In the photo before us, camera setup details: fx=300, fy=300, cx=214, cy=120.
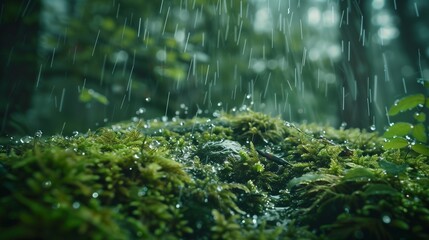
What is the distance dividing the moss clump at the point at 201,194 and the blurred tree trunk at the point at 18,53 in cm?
423

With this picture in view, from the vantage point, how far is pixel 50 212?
1.43 metres

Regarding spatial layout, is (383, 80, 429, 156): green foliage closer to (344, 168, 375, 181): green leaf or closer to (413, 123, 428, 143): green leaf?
(413, 123, 428, 143): green leaf

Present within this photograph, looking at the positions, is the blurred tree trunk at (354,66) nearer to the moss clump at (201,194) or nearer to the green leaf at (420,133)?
the moss clump at (201,194)

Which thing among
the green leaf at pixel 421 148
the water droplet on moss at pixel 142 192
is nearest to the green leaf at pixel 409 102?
the green leaf at pixel 421 148

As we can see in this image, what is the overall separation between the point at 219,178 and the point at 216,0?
Result: 25.9 ft

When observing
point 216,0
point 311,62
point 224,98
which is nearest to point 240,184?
point 216,0

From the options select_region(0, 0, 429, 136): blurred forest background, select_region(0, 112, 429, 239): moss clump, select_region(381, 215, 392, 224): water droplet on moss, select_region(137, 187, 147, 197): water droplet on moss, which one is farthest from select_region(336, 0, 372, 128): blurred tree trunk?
select_region(137, 187, 147, 197): water droplet on moss

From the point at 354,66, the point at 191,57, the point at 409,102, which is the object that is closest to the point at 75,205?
the point at 409,102

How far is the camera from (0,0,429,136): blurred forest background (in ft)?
21.4

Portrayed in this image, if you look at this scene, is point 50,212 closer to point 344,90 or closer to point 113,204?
point 113,204

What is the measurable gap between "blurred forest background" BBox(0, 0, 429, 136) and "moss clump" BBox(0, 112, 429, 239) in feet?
3.98

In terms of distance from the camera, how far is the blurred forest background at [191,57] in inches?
257

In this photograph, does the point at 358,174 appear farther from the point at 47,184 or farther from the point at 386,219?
the point at 47,184

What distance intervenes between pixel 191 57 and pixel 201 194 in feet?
18.8
